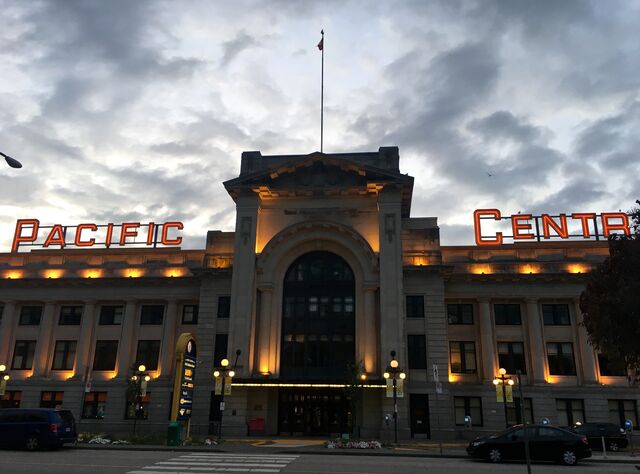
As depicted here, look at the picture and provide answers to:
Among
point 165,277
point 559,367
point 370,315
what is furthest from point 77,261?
point 559,367

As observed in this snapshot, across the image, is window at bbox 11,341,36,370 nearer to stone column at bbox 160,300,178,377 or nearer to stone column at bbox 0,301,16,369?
stone column at bbox 0,301,16,369

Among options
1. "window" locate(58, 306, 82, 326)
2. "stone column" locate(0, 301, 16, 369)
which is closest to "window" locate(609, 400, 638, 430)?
"window" locate(58, 306, 82, 326)

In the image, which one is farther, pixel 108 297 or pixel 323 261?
pixel 108 297

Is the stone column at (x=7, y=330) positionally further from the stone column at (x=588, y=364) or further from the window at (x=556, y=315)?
the stone column at (x=588, y=364)

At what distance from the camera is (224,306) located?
46.1 meters

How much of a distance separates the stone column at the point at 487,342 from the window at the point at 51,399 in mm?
36667

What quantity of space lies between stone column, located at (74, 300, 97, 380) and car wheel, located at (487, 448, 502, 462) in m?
36.3

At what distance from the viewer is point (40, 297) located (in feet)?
163

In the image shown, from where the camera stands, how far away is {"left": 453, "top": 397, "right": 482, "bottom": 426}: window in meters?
43.1

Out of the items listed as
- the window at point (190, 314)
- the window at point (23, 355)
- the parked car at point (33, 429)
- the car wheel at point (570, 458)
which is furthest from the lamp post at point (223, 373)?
the car wheel at point (570, 458)

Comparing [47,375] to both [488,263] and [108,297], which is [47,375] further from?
[488,263]

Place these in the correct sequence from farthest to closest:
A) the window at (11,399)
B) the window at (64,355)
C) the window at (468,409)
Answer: the window at (64,355) → the window at (11,399) → the window at (468,409)

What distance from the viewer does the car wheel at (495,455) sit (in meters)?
23.7

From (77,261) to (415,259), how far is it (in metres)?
32.9
